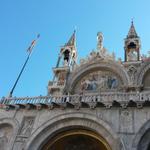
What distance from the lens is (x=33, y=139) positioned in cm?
1252

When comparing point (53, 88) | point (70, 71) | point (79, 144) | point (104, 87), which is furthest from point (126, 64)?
point (79, 144)

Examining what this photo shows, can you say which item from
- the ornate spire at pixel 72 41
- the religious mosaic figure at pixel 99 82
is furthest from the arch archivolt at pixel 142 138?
the ornate spire at pixel 72 41

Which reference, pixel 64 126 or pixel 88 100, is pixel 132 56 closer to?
pixel 88 100

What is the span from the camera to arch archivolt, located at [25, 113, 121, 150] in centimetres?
1195

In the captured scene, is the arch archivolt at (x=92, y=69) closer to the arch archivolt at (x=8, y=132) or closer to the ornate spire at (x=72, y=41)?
the ornate spire at (x=72, y=41)

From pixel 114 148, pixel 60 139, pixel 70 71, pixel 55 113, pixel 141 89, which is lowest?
pixel 114 148

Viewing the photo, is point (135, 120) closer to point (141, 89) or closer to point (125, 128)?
point (125, 128)

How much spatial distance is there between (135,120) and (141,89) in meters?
4.65

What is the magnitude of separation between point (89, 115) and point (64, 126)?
4.88 ft

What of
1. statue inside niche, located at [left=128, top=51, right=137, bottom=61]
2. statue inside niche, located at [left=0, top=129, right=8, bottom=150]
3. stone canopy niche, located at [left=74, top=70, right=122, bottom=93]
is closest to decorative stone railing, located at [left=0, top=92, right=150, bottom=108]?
statue inside niche, located at [left=0, top=129, right=8, bottom=150]

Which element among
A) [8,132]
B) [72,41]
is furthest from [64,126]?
[72,41]

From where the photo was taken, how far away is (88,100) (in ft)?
43.5

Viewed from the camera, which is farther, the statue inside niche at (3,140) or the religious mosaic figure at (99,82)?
the religious mosaic figure at (99,82)

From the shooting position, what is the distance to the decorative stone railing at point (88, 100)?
39.1ft
